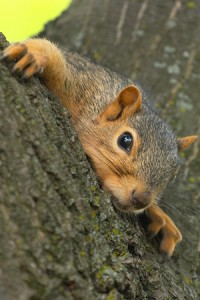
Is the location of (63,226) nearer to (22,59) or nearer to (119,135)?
(22,59)

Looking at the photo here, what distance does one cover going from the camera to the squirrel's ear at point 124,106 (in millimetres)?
3459

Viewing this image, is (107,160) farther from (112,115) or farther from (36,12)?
(36,12)

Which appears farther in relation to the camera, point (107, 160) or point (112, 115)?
point (112, 115)

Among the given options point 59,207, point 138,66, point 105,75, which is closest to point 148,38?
point 138,66

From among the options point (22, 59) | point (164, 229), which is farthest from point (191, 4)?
point (22, 59)

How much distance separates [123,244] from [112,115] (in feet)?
3.52

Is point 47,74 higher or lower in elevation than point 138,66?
higher

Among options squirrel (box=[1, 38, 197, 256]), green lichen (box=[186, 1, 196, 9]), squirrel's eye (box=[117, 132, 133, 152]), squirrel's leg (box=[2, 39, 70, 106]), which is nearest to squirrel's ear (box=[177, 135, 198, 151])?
squirrel (box=[1, 38, 197, 256])

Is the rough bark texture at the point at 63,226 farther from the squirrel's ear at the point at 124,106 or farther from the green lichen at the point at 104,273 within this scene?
the squirrel's ear at the point at 124,106

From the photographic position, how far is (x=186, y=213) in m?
3.80

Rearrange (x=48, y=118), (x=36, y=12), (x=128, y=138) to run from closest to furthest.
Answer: (x=48, y=118) < (x=128, y=138) < (x=36, y=12)

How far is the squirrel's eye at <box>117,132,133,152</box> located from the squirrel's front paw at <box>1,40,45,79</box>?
2.32ft

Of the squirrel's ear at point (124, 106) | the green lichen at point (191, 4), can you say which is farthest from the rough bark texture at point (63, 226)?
the green lichen at point (191, 4)

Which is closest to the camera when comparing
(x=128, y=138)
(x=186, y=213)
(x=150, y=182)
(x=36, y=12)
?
(x=150, y=182)
